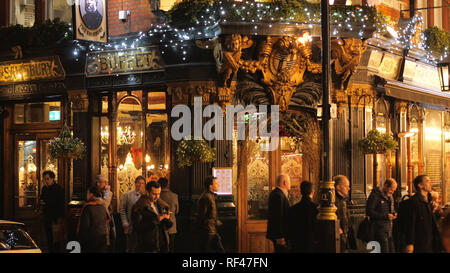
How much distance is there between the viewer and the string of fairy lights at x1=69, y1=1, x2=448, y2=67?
15.2 metres

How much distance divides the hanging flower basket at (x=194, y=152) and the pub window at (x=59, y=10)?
5603 millimetres

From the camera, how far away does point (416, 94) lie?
62.8 ft

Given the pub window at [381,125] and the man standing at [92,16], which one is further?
the pub window at [381,125]

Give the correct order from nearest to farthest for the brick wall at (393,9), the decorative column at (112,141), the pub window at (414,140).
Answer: the decorative column at (112,141), the brick wall at (393,9), the pub window at (414,140)

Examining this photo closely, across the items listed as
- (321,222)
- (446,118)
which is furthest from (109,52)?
(446,118)

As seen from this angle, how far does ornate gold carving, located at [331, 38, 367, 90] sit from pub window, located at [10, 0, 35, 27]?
342 inches

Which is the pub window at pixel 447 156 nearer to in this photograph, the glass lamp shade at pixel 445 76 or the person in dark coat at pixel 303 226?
the glass lamp shade at pixel 445 76

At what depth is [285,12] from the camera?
1559 centimetres

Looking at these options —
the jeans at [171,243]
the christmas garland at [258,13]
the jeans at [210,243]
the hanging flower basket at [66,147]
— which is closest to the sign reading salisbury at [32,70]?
the hanging flower basket at [66,147]

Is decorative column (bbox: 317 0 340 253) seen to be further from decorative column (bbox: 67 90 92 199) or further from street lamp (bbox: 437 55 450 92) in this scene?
decorative column (bbox: 67 90 92 199)

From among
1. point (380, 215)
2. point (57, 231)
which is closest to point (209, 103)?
point (57, 231)

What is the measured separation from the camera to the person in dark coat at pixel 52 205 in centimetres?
1576

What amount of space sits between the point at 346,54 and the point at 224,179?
404 centimetres

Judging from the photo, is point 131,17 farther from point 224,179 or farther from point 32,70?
point 224,179
